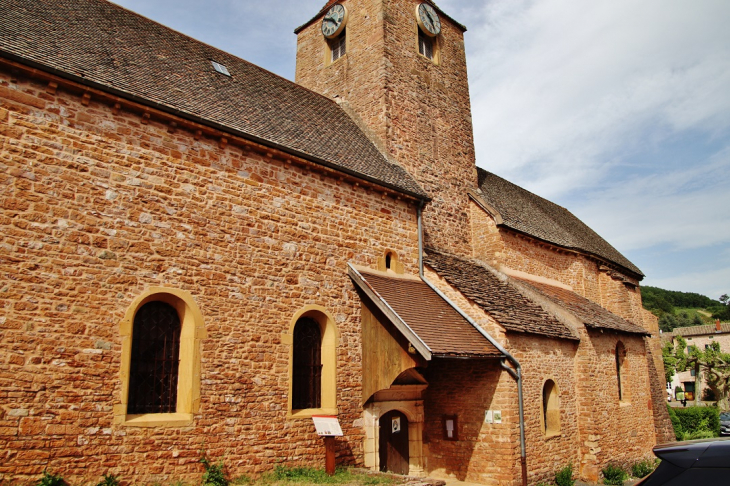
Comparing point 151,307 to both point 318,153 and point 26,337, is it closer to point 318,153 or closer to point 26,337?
point 26,337

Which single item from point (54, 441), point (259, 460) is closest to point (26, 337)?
point (54, 441)

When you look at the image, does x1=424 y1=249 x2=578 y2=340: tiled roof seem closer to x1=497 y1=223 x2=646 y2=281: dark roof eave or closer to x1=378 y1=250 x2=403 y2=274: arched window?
x1=378 y1=250 x2=403 y2=274: arched window

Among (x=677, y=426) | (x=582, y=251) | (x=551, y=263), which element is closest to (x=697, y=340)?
(x=677, y=426)

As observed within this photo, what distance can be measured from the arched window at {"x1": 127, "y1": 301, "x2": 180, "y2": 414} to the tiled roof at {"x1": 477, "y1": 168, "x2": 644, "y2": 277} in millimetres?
10615

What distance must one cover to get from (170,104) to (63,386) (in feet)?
16.5

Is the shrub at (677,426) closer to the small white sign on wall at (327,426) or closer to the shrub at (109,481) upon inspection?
the small white sign on wall at (327,426)

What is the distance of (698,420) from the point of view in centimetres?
2642

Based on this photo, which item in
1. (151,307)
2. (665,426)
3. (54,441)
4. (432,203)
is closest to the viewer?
(54,441)

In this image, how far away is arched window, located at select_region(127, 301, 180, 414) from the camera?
8617mm

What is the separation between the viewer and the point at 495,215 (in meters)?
16.5

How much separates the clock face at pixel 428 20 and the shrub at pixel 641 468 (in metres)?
15.1

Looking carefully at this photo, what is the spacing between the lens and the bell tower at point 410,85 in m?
16.2

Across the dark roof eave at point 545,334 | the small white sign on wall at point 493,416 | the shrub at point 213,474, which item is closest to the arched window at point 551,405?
the dark roof eave at point 545,334

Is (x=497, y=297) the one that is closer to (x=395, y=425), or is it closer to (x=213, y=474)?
(x=395, y=425)
